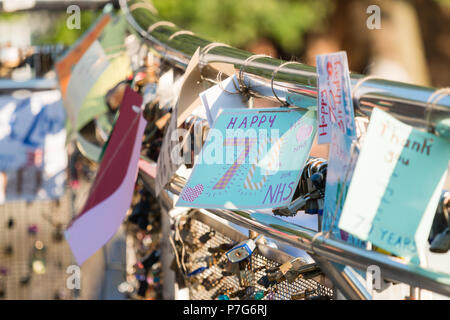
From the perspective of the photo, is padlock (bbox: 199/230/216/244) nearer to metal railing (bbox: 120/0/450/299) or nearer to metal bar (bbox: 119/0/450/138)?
metal railing (bbox: 120/0/450/299)

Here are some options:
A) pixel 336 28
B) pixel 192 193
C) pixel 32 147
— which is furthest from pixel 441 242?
pixel 336 28

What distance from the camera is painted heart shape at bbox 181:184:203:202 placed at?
4.69 ft

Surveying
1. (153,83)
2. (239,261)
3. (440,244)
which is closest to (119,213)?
(239,261)

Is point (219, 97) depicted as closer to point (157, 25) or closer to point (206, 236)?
point (206, 236)

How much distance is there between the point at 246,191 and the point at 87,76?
86.2 inches

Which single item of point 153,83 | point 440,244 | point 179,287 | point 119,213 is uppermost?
point 440,244

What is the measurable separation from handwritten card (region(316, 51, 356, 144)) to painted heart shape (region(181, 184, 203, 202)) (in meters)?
0.30

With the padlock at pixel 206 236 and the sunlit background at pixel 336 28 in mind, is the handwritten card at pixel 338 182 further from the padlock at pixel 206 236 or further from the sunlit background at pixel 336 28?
the sunlit background at pixel 336 28

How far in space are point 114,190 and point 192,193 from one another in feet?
2.64

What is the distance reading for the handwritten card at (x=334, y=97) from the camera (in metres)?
1.17

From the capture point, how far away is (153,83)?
8.52 ft

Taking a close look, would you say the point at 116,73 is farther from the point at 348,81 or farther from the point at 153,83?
the point at 348,81

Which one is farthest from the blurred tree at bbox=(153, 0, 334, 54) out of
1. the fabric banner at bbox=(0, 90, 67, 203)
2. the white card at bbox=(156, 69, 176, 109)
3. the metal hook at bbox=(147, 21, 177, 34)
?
the white card at bbox=(156, 69, 176, 109)

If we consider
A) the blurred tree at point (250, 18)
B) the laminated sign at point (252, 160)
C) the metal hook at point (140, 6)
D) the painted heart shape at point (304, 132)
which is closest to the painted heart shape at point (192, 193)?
the laminated sign at point (252, 160)
